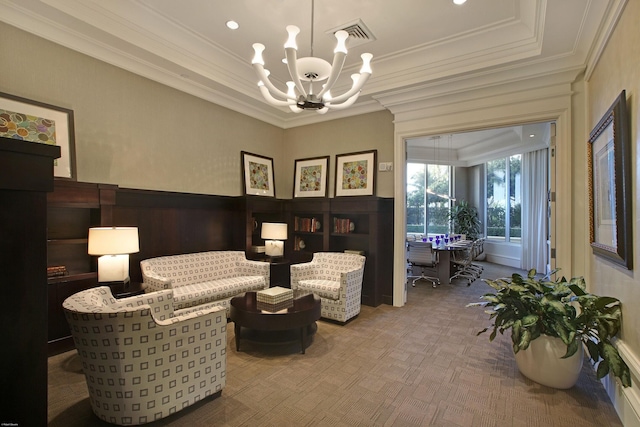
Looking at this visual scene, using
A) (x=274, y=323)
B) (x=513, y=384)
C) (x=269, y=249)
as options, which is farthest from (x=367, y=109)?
(x=513, y=384)

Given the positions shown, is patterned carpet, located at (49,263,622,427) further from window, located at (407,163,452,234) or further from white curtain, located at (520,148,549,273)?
window, located at (407,163,452,234)

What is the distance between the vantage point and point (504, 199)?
923 cm

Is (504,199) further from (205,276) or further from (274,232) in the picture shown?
(205,276)

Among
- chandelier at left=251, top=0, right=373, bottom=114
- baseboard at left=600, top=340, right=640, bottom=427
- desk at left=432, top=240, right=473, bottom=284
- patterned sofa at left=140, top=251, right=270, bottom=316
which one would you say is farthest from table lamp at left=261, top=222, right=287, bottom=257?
baseboard at left=600, top=340, right=640, bottom=427

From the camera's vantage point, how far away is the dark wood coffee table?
3.04 metres

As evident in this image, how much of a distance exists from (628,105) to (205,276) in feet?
15.3

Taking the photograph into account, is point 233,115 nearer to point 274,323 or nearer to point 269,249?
point 269,249

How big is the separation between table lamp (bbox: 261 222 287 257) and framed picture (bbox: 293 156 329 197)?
107cm

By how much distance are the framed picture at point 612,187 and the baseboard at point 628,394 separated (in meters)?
0.60

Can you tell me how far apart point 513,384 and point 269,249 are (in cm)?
352

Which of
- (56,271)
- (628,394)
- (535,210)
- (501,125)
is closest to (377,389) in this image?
(628,394)

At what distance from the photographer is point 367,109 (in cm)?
511

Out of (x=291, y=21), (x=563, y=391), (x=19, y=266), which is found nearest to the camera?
(x=19, y=266)

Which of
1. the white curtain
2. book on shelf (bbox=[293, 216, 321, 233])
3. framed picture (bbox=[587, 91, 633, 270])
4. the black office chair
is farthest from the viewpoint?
the white curtain
